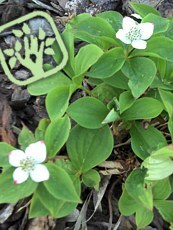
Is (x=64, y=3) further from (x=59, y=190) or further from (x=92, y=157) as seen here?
(x=59, y=190)

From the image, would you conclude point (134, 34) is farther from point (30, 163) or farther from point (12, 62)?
point (12, 62)

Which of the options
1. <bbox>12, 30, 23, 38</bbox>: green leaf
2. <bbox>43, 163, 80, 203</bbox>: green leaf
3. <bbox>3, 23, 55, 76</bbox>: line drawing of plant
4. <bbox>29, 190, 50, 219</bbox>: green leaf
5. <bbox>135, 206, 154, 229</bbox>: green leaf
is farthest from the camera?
<bbox>12, 30, 23, 38</bbox>: green leaf

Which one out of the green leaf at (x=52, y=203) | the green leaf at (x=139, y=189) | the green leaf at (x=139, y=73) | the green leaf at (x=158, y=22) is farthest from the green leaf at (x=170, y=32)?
the green leaf at (x=52, y=203)

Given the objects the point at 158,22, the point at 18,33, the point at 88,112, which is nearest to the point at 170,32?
the point at 158,22

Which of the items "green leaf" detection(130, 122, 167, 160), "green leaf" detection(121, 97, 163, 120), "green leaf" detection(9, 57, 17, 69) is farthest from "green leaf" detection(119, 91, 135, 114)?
"green leaf" detection(9, 57, 17, 69)

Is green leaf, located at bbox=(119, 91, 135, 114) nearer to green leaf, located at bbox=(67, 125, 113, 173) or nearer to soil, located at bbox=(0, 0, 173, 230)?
green leaf, located at bbox=(67, 125, 113, 173)

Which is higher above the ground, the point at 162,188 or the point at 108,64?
the point at 108,64
